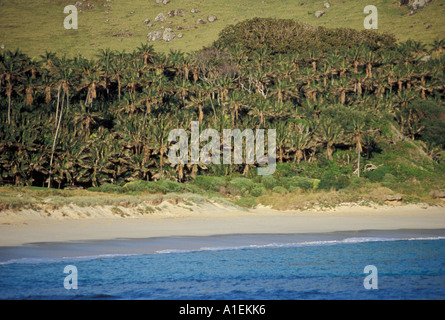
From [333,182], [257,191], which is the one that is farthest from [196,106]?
[257,191]

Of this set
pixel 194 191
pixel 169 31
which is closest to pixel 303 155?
pixel 194 191

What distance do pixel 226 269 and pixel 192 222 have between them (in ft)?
38.3

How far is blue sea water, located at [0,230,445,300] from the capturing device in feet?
48.0

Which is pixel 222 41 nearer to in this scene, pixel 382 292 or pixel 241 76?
pixel 241 76

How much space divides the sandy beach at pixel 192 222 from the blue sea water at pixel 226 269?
2.09 meters

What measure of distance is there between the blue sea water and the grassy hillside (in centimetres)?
9316

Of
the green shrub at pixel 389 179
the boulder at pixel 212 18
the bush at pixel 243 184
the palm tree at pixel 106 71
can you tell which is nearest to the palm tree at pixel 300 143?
the green shrub at pixel 389 179

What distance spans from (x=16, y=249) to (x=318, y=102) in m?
59.6

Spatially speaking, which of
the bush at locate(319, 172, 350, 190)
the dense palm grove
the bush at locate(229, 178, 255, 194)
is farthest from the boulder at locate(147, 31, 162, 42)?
the bush at locate(229, 178, 255, 194)

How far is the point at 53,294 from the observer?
45.7ft

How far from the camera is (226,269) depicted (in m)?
17.5

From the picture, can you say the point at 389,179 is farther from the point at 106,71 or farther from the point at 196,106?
the point at 106,71

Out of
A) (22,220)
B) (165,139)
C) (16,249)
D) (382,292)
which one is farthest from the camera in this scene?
(165,139)

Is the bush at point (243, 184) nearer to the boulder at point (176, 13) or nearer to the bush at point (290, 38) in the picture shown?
the bush at point (290, 38)
